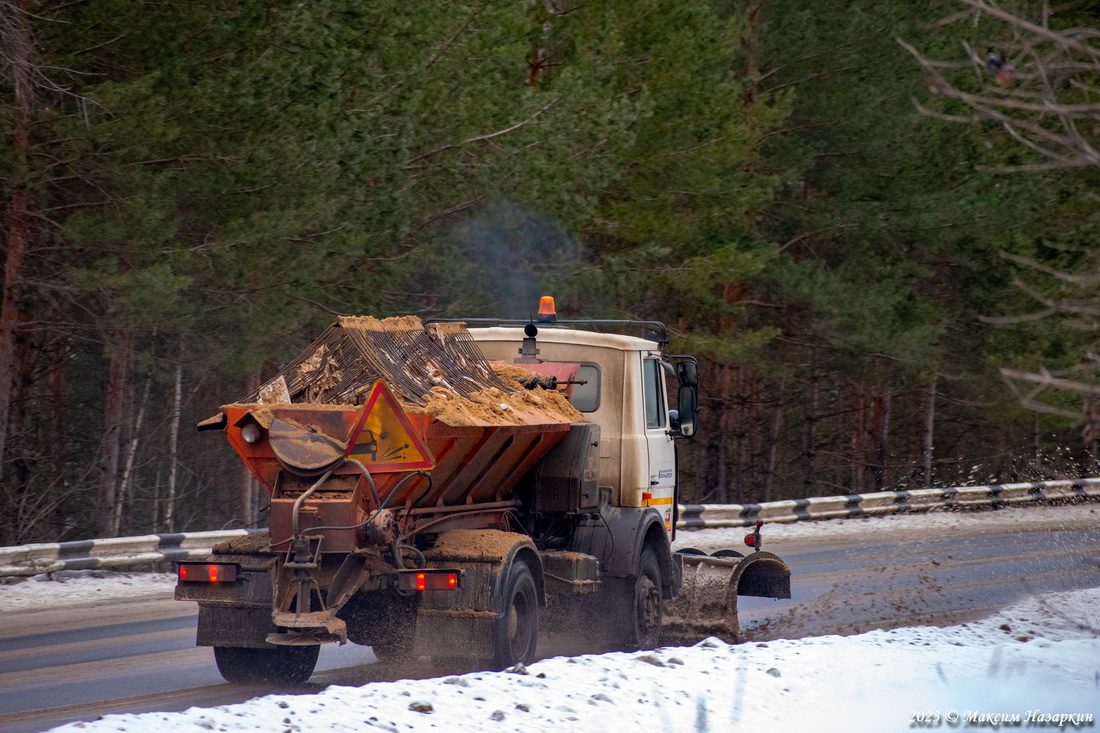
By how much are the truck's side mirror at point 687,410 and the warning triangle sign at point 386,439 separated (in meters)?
3.45

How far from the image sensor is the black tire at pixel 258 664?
8.45m

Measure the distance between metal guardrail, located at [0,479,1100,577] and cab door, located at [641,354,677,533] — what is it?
334 centimetres

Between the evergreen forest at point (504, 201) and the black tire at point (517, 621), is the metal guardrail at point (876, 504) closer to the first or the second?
the evergreen forest at point (504, 201)

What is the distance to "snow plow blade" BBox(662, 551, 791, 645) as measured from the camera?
34.3 ft

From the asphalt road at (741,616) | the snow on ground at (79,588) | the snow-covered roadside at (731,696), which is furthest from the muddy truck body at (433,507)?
the snow on ground at (79,588)

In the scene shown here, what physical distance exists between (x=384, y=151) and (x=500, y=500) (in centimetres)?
822

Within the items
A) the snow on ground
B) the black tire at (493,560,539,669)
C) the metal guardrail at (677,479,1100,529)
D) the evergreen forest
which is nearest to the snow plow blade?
the black tire at (493,560,539,669)

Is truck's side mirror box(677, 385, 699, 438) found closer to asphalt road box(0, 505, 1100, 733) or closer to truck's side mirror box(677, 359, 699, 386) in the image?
truck's side mirror box(677, 359, 699, 386)

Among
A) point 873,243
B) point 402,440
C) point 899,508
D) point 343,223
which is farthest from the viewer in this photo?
point 873,243

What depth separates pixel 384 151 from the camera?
16016mm

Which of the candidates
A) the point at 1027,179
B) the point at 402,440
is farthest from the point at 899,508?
the point at 402,440

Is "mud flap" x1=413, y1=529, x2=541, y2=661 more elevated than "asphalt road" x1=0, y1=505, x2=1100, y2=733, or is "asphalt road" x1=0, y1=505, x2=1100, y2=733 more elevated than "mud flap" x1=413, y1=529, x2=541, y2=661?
"mud flap" x1=413, y1=529, x2=541, y2=661

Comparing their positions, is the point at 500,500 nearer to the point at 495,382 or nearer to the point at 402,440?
the point at 495,382

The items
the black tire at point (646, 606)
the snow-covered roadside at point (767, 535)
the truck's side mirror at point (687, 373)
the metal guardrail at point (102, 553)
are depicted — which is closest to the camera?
the black tire at point (646, 606)
